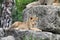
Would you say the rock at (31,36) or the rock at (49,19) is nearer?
the rock at (31,36)

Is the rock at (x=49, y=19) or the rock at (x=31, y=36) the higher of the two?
Answer: the rock at (x=49, y=19)

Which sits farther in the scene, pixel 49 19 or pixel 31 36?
pixel 49 19

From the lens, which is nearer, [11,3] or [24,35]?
[24,35]

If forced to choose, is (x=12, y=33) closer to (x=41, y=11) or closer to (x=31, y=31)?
(x=31, y=31)

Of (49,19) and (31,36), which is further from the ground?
(49,19)

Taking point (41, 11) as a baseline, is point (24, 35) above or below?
below

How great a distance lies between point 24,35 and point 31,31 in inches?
5.2

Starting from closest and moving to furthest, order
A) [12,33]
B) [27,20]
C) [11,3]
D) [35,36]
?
[35,36] → [12,33] → [27,20] → [11,3]

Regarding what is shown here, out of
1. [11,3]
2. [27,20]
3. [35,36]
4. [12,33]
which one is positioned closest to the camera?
[35,36]

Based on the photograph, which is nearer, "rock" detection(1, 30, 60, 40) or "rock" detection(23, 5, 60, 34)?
"rock" detection(1, 30, 60, 40)

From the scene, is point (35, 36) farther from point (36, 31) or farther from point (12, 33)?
point (12, 33)

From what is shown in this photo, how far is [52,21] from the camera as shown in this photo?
391cm

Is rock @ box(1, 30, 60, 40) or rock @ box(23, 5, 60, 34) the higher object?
rock @ box(23, 5, 60, 34)

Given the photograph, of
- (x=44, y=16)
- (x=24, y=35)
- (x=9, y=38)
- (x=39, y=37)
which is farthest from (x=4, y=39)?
(x=44, y=16)
